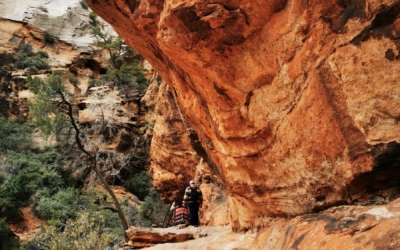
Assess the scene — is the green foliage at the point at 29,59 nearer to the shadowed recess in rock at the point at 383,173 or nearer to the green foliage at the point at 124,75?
the green foliage at the point at 124,75

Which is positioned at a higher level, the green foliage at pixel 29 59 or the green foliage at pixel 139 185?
the green foliage at pixel 29 59

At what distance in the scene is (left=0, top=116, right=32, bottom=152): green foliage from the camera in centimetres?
2048

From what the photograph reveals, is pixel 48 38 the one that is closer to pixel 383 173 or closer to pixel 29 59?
pixel 29 59

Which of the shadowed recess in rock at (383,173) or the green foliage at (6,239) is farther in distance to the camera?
the green foliage at (6,239)

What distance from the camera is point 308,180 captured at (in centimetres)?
388

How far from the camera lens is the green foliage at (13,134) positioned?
20484 mm

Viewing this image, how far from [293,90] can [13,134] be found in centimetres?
2074

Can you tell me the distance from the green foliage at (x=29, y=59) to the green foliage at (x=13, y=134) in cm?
435

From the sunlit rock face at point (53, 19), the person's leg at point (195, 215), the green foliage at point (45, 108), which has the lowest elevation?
the person's leg at point (195, 215)

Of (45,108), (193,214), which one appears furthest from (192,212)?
(45,108)

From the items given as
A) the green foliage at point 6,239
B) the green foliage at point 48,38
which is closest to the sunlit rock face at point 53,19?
the green foliage at point 48,38

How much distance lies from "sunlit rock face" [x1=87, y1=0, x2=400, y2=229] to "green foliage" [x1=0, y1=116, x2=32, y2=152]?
17.8m

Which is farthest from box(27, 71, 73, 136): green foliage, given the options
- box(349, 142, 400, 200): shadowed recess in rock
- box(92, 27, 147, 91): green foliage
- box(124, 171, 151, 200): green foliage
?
box(349, 142, 400, 200): shadowed recess in rock

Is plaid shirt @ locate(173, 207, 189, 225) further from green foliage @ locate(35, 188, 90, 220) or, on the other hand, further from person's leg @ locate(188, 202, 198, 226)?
green foliage @ locate(35, 188, 90, 220)
